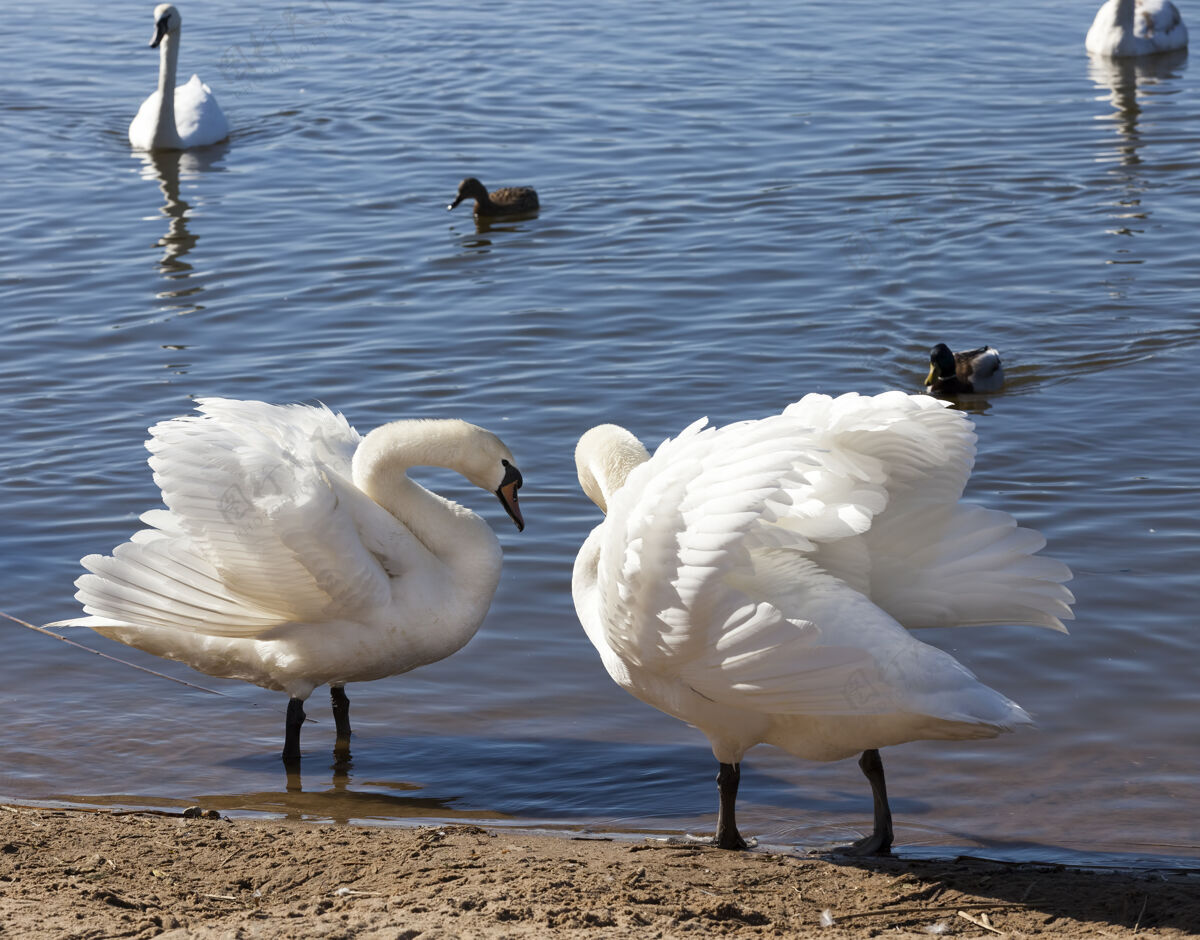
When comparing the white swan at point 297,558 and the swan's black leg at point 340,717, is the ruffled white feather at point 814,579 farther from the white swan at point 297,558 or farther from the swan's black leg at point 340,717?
the swan's black leg at point 340,717

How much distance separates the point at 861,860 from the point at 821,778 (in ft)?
2.88

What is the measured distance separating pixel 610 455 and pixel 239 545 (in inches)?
52.7

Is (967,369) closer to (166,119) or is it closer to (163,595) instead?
(163,595)

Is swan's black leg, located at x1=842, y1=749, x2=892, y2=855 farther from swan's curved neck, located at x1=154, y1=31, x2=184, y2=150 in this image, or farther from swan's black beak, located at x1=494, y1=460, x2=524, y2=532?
swan's curved neck, located at x1=154, y1=31, x2=184, y2=150

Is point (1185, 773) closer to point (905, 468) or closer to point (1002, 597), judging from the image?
point (1002, 597)

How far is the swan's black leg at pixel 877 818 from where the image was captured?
4785mm

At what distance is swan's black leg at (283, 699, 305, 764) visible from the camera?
18.9ft

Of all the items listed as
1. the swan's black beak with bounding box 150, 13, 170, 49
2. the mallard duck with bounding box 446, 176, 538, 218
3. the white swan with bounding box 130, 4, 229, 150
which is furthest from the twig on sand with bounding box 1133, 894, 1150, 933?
the swan's black beak with bounding box 150, 13, 170, 49

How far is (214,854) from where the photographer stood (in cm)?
462

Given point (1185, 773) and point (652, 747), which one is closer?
point (1185, 773)

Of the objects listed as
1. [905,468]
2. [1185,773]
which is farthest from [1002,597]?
[1185,773]

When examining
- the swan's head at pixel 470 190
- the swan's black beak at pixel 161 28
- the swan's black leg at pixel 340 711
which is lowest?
the swan's black leg at pixel 340 711

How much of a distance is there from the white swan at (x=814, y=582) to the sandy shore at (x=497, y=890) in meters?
0.41

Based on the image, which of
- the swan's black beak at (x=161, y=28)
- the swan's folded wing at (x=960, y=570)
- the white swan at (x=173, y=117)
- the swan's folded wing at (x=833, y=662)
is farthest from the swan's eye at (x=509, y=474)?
the swan's black beak at (x=161, y=28)
